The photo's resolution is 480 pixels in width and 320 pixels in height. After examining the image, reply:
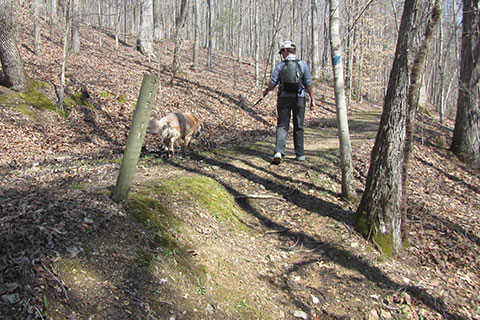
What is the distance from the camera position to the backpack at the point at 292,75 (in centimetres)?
609

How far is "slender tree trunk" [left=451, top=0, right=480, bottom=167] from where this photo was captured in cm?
930

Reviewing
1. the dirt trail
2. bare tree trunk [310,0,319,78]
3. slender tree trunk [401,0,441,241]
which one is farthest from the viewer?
bare tree trunk [310,0,319,78]

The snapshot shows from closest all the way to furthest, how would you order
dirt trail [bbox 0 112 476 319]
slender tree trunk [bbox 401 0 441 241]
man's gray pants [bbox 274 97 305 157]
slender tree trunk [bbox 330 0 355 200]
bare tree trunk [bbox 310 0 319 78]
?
dirt trail [bbox 0 112 476 319] → slender tree trunk [bbox 401 0 441 241] → slender tree trunk [bbox 330 0 355 200] → man's gray pants [bbox 274 97 305 157] → bare tree trunk [bbox 310 0 319 78]

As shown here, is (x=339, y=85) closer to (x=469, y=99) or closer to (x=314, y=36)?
(x=469, y=99)

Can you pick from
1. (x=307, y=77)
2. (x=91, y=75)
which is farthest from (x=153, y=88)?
(x=91, y=75)

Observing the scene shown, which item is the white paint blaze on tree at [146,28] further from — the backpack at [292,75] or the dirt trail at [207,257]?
the dirt trail at [207,257]

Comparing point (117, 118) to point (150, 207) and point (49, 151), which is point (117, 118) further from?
point (150, 207)

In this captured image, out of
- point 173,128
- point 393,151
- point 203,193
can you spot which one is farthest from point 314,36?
point 203,193

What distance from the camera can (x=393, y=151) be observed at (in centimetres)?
442

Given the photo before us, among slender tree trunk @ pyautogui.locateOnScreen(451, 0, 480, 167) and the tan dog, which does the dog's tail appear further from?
slender tree trunk @ pyautogui.locateOnScreen(451, 0, 480, 167)

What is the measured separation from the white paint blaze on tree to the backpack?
16.7 metres

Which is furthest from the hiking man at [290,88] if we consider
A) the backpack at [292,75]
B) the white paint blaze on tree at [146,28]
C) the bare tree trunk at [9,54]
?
the white paint blaze on tree at [146,28]

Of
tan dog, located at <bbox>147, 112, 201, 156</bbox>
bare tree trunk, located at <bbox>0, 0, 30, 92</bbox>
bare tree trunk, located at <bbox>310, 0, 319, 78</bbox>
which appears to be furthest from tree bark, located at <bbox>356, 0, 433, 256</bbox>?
bare tree trunk, located at <bbox>310, 0, 319, 78</bbox>

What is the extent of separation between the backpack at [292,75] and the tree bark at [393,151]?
6.77 feet
